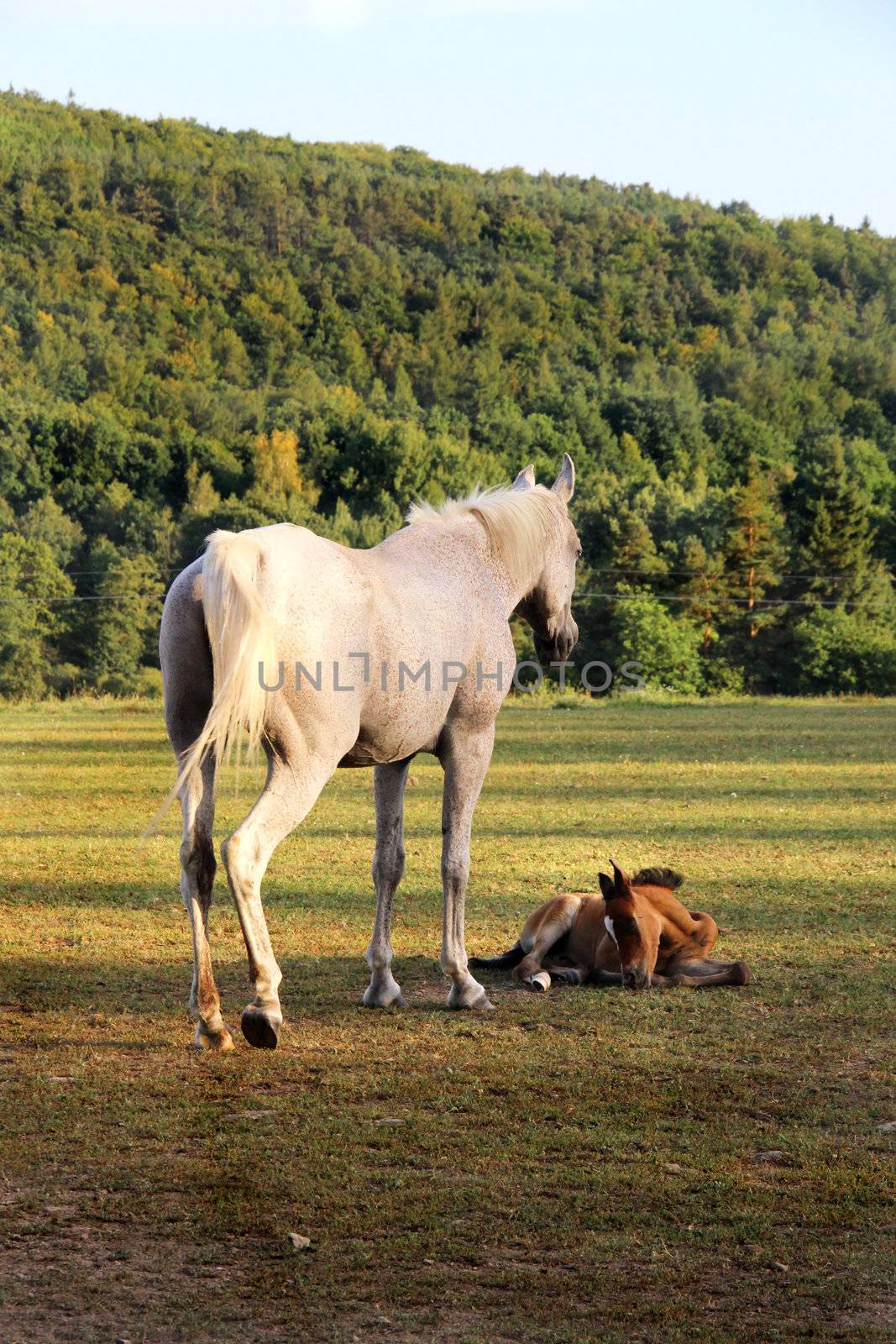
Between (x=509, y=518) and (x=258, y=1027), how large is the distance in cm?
322

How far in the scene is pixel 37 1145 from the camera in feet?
16.0

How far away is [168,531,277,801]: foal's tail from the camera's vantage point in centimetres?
586

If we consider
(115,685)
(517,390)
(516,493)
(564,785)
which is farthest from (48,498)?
(516,493)

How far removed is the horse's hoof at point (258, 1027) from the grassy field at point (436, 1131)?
123mm

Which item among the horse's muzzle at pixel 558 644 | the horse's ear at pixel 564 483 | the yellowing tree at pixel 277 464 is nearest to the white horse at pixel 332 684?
the horse's ear at pixel 564 483

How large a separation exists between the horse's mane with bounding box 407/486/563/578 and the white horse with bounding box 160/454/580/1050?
15 mm

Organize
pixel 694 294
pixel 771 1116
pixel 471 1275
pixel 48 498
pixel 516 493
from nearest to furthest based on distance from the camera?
pixel 471 1275 < pixel 771 1116 < pixel 516 493 < pixel 48 498 < pixel 694 294

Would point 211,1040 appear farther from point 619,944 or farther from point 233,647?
point 619,944

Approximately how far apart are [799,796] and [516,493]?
946cm

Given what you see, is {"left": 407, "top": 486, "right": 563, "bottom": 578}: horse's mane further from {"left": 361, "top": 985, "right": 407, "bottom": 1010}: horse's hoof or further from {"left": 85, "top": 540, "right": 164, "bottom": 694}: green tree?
{"left": 85, "top": 540, "right": 164, "bottom": 694}: green tree

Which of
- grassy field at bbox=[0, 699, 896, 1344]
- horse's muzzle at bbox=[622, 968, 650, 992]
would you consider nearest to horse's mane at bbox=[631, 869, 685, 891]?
grassy field at bbox=[0, 699, 896, 1344]

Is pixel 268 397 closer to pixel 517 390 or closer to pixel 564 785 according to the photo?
pixel 517 390

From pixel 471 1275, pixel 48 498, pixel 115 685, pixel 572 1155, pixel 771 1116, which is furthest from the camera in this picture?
pixel 48 498

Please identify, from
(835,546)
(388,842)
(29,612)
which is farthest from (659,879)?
(29,612)
